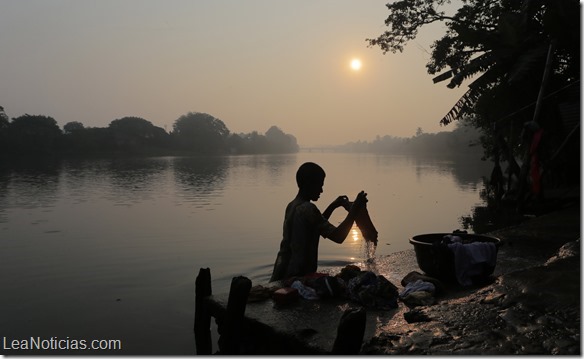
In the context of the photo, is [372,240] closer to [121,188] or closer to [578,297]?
[578,297]

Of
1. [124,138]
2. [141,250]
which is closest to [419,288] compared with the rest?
[141,250]

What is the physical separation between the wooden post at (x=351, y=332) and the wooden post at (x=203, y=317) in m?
2.69

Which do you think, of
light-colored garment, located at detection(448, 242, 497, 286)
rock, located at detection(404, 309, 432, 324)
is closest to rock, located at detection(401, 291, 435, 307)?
rock, located at detection(404, 309, 432, 324)

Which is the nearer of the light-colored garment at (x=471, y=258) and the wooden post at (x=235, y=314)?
the wooden post at (x=235, y=314)

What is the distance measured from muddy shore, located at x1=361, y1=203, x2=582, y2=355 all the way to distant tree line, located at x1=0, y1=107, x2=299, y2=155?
90816mm

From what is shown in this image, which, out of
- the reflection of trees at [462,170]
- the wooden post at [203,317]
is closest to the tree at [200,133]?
the reflection of trees at [462,170]

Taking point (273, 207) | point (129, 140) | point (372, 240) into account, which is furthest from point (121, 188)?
point (129, 140)

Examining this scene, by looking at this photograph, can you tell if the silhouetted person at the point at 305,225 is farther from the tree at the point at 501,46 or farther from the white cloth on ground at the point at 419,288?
the tree at the point at 501,46

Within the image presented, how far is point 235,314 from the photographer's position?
507 cm

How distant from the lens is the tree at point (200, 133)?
14955cm

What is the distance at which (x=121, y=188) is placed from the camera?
34.4 m

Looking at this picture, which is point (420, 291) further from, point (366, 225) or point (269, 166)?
point (269, 166)

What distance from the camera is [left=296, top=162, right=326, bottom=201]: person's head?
5.82 metres

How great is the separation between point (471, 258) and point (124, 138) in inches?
4812
